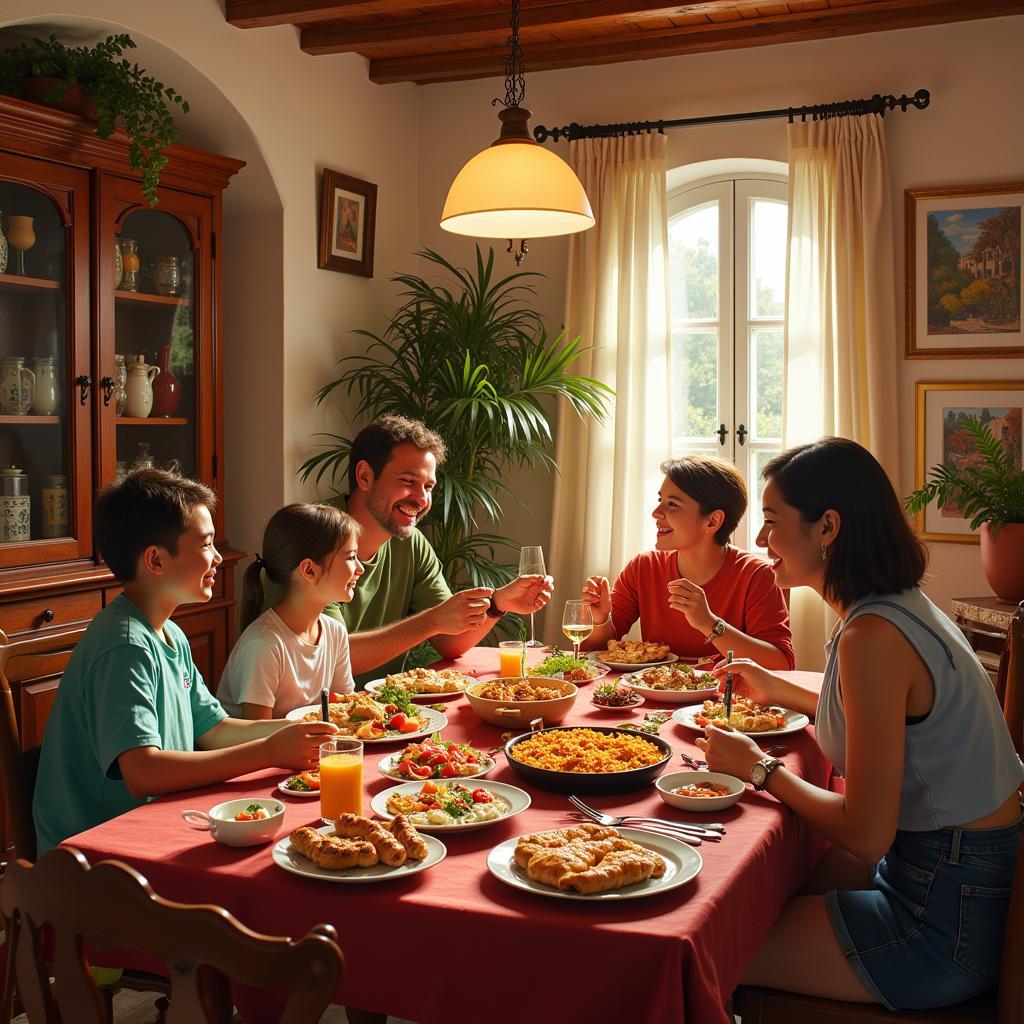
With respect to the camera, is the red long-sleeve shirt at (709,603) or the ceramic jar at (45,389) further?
the ceramic jar at (45,389)

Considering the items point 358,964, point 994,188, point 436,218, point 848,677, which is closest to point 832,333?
point 994,188

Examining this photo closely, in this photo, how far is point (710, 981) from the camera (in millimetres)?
1358

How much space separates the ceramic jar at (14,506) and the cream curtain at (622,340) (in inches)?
89.9

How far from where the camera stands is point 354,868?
59.6 inches

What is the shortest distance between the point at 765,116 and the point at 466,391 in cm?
168

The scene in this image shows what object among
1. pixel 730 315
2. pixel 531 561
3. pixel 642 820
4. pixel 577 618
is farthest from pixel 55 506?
pixel 730 315

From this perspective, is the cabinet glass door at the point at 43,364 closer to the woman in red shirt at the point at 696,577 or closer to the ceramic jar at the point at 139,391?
the ceramic jar at the point at 139,391

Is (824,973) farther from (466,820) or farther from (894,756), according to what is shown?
(466,820)

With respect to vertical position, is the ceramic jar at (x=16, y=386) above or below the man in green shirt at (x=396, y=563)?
above

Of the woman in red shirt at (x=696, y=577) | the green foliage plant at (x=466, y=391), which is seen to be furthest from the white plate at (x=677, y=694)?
the green foliage plant at (x=466, y=391)

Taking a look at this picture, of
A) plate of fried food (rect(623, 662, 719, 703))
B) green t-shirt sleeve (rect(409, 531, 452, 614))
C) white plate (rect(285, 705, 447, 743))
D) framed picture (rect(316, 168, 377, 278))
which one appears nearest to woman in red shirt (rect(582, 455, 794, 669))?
plate of fried food (rect(623, 662, 719, 703))

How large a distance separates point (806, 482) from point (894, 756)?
0.50 meters

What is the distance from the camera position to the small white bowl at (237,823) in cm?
159

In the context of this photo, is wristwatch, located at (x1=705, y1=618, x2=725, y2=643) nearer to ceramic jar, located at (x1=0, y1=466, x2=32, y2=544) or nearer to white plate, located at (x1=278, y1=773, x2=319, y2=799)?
white plate, located at (x1=278, y1=773, x2=319, y2=799)
